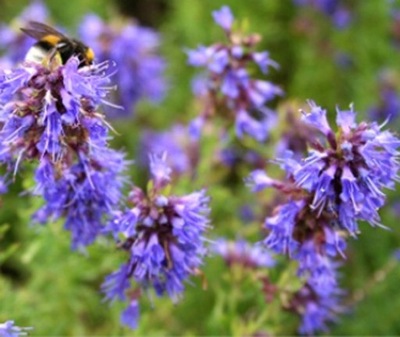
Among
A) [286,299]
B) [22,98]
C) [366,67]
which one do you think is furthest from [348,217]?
[366,67]

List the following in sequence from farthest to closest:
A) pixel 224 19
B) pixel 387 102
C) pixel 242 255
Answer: pixel 387 102, pixel 242 255, pixel 224 19

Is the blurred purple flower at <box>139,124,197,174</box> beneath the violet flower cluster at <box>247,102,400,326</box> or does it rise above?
above

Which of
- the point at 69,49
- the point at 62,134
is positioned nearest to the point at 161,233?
the point at 62,134

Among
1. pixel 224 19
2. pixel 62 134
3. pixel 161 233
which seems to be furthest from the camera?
pixel 224 19

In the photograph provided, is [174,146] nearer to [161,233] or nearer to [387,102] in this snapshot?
[387,102]

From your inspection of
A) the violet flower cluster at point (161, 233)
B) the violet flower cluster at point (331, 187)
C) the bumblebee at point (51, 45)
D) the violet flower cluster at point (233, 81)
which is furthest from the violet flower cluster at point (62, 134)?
the violet flower cluster at point (233, 81)

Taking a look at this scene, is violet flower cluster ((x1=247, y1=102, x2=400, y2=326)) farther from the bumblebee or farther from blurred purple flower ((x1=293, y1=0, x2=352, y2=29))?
blurred purple flower ((x1=293, y1=0, x2=352, y2=29))

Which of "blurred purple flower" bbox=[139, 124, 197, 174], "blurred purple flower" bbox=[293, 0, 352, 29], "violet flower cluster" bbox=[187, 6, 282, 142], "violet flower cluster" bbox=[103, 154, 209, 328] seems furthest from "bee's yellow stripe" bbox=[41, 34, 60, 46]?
"blurred purple flower" bbox=[293, 0, 352, 29]
